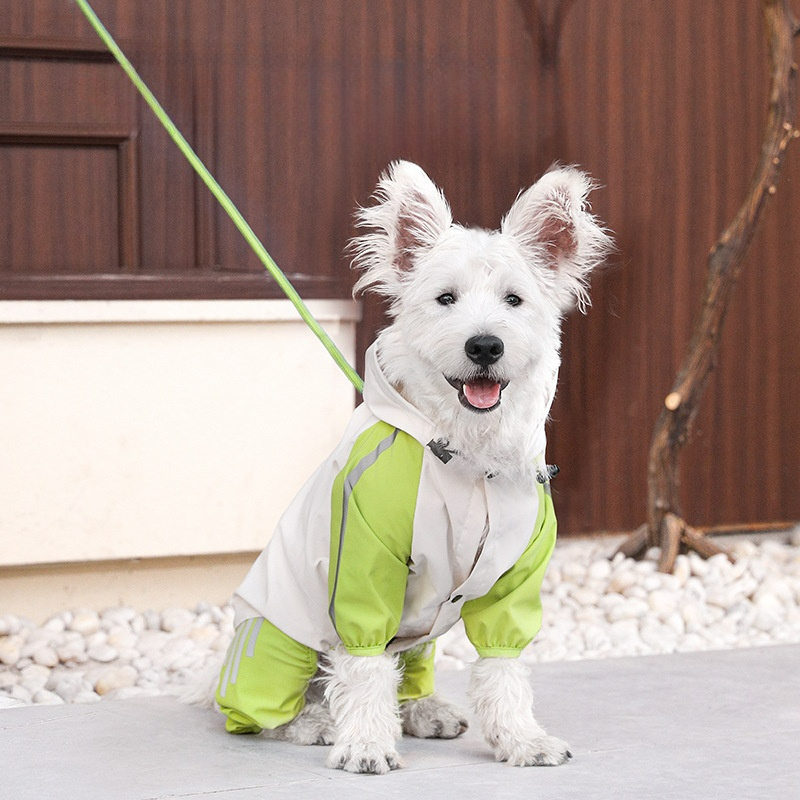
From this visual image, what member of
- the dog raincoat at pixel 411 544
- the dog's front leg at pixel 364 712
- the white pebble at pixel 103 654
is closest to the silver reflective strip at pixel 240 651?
the dog raincoat at pixel 411 544

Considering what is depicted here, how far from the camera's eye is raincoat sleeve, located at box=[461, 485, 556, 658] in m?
2.35

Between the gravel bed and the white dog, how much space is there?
1.14 meters

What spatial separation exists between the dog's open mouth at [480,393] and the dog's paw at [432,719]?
31.0 inches

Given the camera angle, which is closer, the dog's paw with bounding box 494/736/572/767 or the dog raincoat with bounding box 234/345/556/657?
the dog raincoat with bounding box 234/345/556/657

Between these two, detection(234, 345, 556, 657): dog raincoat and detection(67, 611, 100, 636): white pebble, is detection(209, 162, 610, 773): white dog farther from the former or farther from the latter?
detection(67, 611, 100, 636): white pebble

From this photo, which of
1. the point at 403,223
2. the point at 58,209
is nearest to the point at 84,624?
the point at 58,209

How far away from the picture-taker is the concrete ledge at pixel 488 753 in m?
2.27

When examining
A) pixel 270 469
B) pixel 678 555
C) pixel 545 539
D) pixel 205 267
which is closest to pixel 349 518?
pixel 545 539

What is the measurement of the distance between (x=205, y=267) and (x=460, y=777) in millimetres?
2688

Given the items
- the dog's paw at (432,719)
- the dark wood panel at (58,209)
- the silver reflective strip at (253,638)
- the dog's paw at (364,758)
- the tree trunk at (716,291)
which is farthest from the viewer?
the tree trunk at (716,291)

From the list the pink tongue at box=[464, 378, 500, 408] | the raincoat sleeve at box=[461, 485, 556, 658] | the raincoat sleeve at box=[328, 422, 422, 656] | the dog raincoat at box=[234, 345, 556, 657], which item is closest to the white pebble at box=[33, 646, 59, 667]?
the dog raincoat at box=[234, 345, 556, 657]

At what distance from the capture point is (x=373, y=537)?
224 cm

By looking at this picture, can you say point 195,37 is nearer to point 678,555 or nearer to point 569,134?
point 569,134

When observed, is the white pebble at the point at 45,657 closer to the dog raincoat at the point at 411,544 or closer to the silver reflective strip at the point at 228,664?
the silver reflective strip at the point at 228,664
